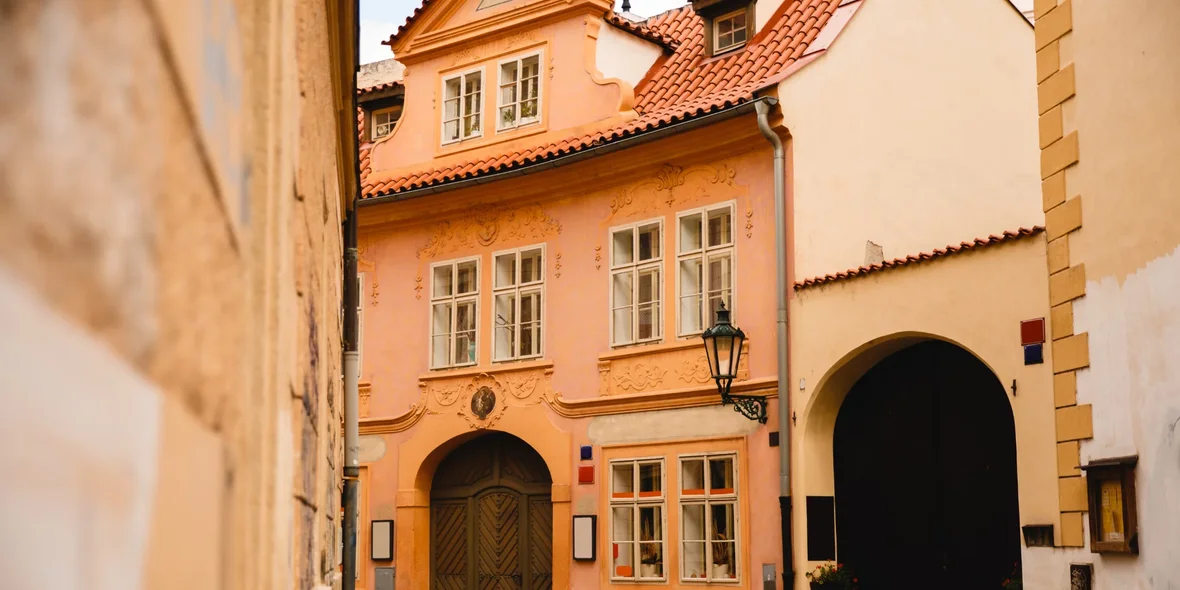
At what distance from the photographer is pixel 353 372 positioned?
12.3 m

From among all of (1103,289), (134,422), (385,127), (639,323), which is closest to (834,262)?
(639,323)

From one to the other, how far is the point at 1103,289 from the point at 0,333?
350 inches

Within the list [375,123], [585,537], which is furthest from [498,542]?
[375,123]

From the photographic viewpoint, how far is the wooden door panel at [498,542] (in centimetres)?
1880

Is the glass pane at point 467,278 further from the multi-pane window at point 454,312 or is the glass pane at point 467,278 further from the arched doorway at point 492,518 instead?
the arched doorway at point 492,518

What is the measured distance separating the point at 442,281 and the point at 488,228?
1.08 meters

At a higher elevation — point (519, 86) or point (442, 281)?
point (519, 86)

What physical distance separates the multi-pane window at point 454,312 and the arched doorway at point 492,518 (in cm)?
119

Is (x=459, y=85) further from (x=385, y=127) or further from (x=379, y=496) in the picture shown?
(x=379, y=496)

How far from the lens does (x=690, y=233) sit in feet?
56.2

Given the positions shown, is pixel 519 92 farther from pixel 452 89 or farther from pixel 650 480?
pixel 650 480

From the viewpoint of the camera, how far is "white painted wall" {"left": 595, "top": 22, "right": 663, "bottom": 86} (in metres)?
19.1

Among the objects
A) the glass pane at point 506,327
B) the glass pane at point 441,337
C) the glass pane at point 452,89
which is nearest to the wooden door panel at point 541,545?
the glass pane at point 506,327

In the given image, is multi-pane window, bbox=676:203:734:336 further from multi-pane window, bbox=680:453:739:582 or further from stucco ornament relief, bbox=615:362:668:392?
multi-pane window, bbox=680:453:739:582
